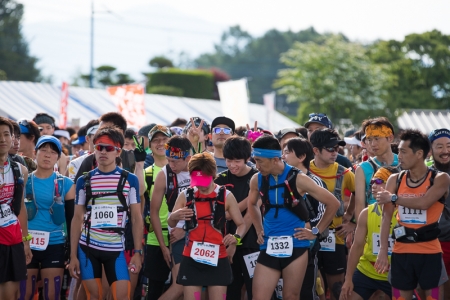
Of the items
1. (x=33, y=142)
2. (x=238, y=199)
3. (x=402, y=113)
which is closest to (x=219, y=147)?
(x=238, y=199)

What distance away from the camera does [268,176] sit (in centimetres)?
768

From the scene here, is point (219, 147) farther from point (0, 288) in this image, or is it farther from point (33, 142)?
point (0, 288)

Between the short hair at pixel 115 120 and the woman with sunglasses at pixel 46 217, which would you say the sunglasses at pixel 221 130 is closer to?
the short hair at pixel 115 120

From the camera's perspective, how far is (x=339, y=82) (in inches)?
1873

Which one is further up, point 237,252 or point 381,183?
point 381,183

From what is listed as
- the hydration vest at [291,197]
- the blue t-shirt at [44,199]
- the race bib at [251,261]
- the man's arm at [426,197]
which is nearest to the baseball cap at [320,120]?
the race bib at [251,261]

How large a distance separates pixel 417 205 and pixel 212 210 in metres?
1.99

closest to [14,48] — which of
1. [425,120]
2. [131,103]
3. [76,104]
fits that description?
[425,120]

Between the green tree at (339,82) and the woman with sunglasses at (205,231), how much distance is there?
40.0 metres

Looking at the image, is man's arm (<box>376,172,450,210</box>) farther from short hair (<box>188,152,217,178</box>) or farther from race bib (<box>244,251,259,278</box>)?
race bib (<box>244,251,259,278</box>)

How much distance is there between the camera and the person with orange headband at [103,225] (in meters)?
7.64

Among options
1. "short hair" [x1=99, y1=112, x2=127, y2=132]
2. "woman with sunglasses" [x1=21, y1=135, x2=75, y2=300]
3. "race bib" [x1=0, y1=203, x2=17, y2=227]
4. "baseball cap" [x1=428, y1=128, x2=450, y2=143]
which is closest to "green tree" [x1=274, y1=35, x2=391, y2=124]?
"short hair" [x1=99, y1=112, x2=127, y2=132]

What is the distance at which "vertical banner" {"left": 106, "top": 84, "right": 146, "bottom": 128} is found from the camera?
755 inches

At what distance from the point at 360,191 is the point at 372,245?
95 cm
